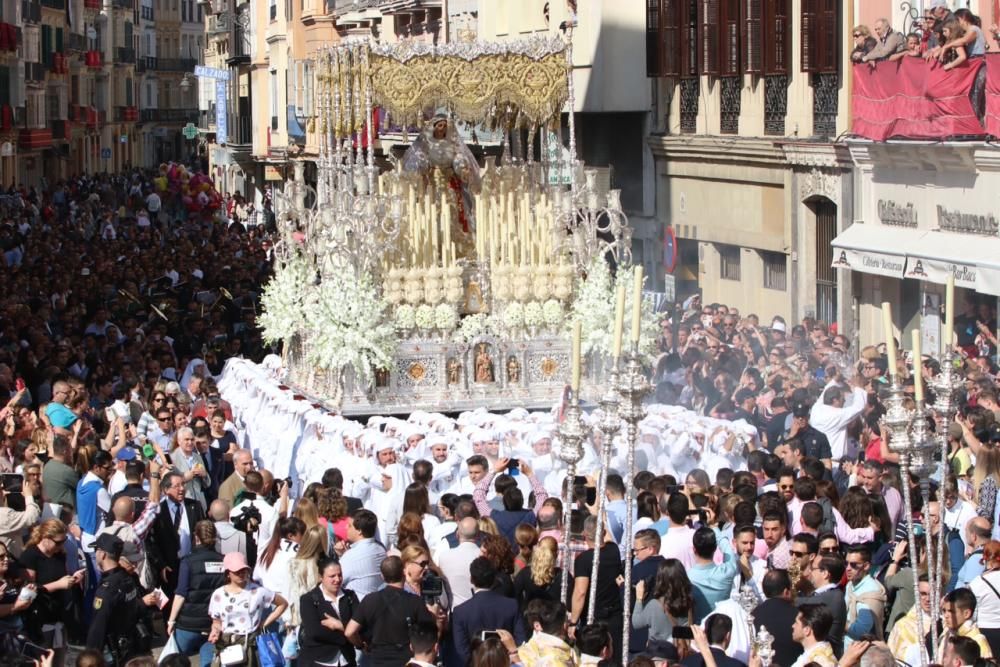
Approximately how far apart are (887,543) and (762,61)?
608 inches

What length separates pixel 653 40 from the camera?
97.8ft

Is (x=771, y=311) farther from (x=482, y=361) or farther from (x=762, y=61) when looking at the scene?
(x=482, y=361)

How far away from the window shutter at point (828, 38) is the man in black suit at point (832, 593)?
48.0ft

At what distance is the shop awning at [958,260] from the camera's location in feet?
65.3

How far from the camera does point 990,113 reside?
1983 cm

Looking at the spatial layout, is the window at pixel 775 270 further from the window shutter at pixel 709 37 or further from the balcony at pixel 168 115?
the balcony at pixel 168 115

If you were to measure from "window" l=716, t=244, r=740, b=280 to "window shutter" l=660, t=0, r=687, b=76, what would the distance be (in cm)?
267

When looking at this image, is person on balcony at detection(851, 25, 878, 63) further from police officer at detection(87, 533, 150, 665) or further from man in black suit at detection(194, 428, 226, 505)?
police officer at detection(87, 533, 150, 665)

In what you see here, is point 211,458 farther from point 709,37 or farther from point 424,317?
point 709,37

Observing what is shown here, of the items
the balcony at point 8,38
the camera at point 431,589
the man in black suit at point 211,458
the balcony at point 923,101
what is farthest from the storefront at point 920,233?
the balcony at point 8,38

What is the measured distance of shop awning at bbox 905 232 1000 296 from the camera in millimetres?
19906

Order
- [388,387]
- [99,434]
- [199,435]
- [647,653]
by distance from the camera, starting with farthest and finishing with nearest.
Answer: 1. [388,387]
2. [99,434]
3. [199,435]
4. [647,653]

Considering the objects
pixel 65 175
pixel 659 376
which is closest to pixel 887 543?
pixel 659 376

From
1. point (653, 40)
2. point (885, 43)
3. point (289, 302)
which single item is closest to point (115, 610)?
point (289, 302)
